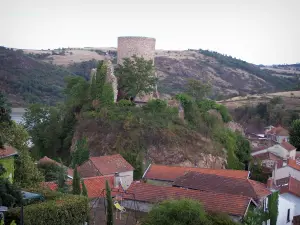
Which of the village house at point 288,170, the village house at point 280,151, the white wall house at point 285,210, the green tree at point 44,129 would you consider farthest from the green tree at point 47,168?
the village house at point 280,151

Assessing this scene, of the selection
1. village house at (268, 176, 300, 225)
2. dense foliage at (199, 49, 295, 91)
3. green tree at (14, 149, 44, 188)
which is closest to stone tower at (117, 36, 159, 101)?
village house at (268, 176, 300, 225)

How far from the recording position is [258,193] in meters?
22.1

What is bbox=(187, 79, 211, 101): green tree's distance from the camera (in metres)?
42.2

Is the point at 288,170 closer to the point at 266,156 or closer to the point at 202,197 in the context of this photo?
the point at 266,156

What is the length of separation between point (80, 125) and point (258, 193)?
18.1 m

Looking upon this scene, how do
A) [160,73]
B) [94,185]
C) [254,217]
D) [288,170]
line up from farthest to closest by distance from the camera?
[160,73], [288,170], [94,185], [254,217]

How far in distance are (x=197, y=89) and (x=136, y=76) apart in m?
8.96

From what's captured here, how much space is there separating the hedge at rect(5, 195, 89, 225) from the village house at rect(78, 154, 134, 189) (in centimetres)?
1195

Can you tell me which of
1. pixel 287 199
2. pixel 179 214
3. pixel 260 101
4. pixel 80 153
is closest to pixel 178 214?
pixel 179 214

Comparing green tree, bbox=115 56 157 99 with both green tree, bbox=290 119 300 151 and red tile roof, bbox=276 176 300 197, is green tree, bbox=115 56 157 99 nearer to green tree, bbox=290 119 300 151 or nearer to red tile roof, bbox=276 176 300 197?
red tile roof, bbox=276 176 300 197

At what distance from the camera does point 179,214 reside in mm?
15922

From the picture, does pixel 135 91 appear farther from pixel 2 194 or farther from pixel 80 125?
pixel 2 194

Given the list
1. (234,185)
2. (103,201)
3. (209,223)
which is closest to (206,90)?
(234,185)

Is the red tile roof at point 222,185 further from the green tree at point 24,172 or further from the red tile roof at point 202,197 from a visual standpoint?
the green tree at point 24,172
